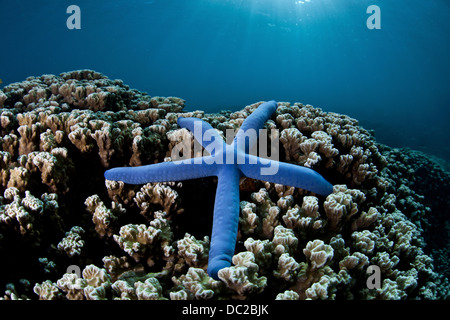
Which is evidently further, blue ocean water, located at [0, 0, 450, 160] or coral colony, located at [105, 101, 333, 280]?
blue ocean water, located at [0, 0, 450, 160]

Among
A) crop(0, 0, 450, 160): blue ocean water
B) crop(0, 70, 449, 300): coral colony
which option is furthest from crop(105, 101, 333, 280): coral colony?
crop(0, 0, 450, 160): blue ocean water

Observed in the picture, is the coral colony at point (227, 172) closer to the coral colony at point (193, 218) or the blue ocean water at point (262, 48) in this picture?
the coral colony at point (193, 218)

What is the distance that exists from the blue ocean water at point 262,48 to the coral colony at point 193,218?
25660 mm

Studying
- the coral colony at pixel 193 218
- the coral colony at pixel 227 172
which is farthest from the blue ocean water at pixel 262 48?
the coral colony at pixel 227 172

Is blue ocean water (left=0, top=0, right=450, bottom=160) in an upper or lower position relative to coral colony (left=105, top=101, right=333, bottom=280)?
upper

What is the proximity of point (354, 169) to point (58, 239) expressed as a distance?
3.82 meters

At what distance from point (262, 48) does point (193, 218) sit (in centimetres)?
11795

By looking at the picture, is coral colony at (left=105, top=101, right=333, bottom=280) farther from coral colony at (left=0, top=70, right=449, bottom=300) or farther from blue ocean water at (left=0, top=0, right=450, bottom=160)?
blue ocean water at (left=0, top=0, right=450, bottom=160)

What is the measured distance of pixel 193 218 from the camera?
3037mm

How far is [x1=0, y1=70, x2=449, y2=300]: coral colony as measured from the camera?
202 centimetres

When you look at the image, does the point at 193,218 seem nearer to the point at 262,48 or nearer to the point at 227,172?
the point at 227,172

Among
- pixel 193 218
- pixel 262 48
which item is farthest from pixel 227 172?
pixel 262 48

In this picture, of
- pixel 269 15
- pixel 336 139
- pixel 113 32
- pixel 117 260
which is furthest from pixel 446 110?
pixel 113 32

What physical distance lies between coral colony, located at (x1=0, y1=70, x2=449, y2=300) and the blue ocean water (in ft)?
84.2
